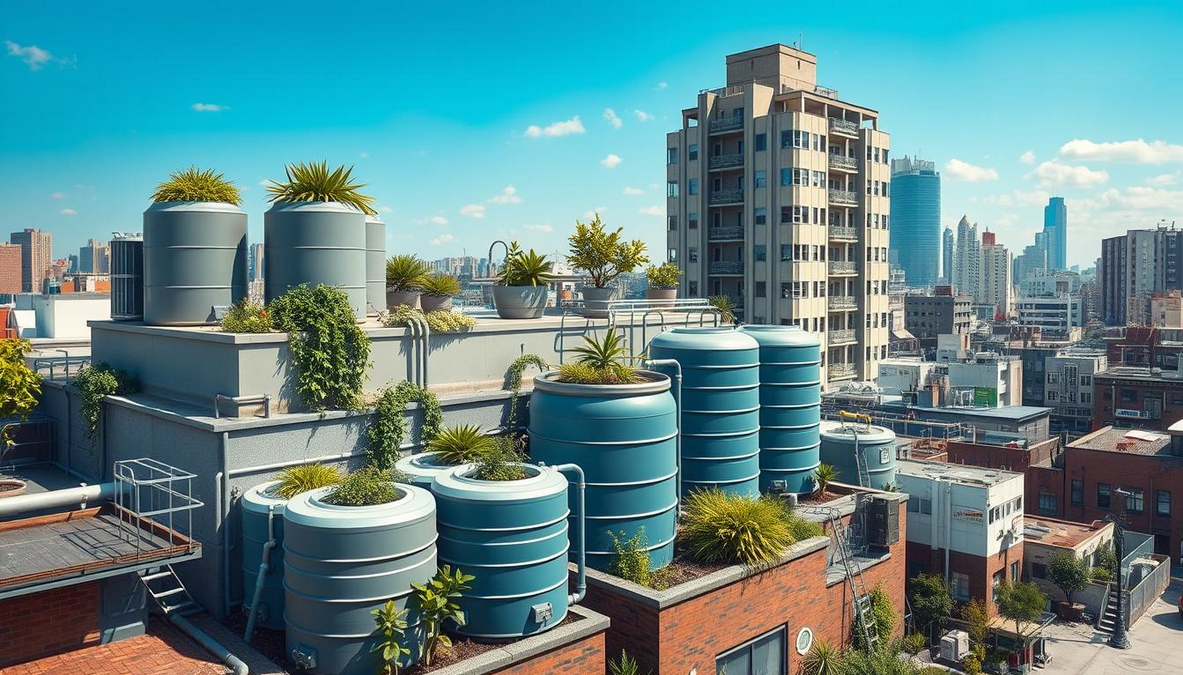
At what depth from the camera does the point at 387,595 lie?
1426 centimetres

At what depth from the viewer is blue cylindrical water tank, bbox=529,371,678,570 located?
60.8ft

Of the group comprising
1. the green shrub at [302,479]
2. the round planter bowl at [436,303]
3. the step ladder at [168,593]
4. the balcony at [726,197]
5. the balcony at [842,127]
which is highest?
the balcony at [842,127]

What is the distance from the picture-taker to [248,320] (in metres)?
18.3

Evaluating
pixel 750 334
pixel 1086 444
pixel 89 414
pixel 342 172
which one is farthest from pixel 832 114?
pixel 89 414

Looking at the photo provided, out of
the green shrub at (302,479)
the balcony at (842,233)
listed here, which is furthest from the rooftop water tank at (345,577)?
the balcony at (842,233)

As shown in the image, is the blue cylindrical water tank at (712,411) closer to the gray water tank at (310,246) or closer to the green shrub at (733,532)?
the green shrub at (733,532)

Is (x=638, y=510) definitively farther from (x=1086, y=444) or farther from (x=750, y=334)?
(x=1086, y=444)

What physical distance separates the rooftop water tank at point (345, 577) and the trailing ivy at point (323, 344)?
444 centimetres

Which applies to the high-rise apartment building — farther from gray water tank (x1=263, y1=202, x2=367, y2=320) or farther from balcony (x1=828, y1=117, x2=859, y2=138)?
gray water tank (x1=263, y1=202, x2=367, y2=320)

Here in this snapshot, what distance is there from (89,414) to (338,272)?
6.88m

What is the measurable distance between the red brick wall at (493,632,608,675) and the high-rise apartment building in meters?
50.3

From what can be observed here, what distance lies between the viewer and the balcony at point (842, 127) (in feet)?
225

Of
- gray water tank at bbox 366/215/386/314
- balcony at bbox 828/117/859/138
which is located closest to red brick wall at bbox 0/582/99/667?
gray water tank at bbox 366/215/386/314

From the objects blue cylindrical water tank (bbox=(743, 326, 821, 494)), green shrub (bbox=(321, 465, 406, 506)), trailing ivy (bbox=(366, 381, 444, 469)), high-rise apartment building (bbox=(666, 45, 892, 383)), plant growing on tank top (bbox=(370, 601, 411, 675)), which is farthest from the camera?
high-rise apartment building (bbox=(666, 45, 892, 383))
